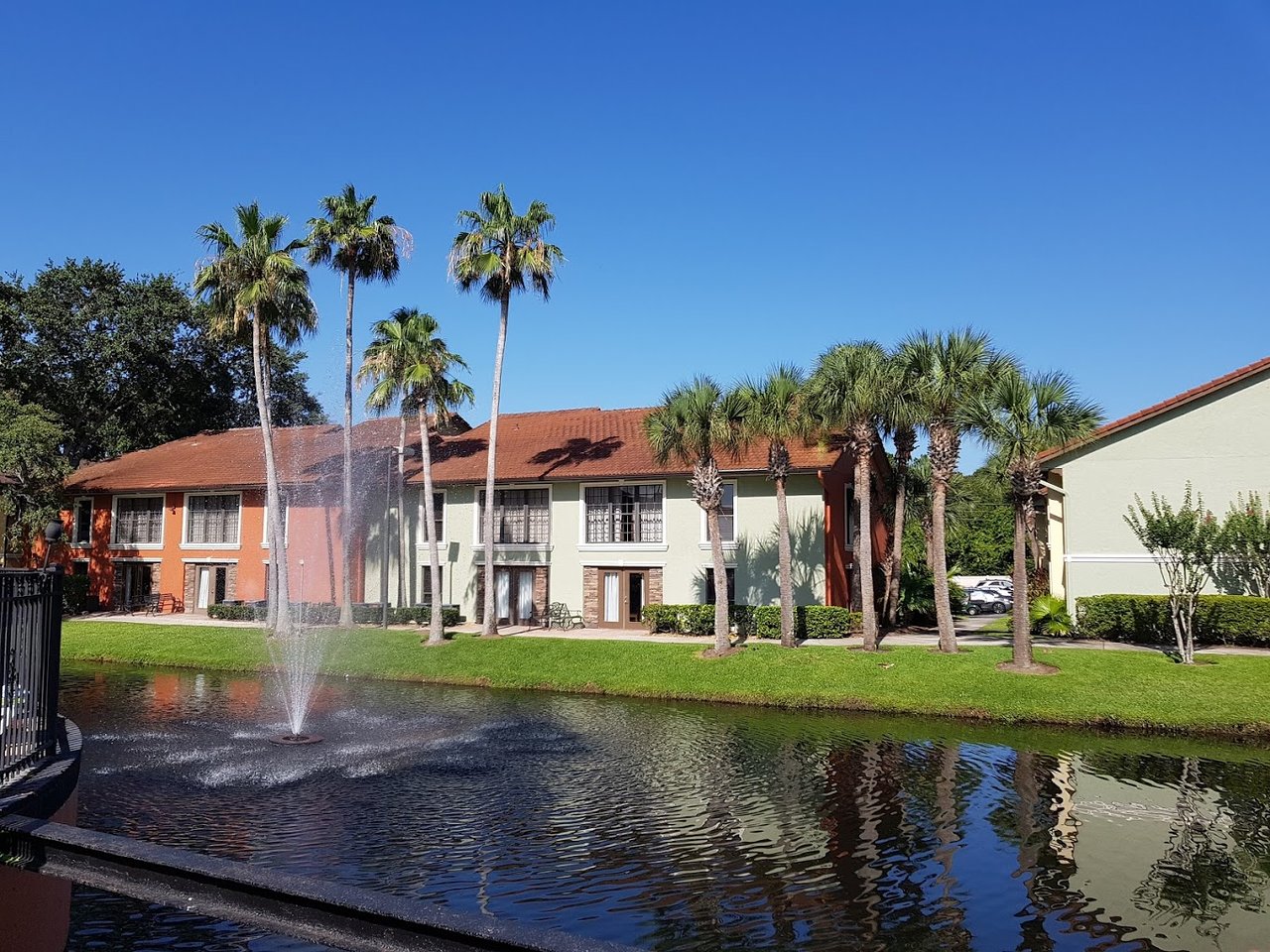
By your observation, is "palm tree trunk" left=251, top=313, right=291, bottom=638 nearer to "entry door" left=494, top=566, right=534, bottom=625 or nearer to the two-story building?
the two-story building

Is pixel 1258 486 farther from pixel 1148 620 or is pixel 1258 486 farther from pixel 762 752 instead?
pixel 762 752

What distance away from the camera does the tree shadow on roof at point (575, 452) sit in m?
36.3

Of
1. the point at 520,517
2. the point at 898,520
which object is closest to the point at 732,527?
A: the point at 898,520

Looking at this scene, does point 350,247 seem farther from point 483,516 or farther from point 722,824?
point 722,824

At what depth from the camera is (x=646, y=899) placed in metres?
9.57

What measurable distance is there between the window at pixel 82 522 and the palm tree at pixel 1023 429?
4190 cm

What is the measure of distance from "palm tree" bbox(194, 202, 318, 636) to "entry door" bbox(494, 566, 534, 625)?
8.07 meters

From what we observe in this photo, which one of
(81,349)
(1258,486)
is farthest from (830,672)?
(81,349)

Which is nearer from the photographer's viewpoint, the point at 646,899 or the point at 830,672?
the point at 646,899

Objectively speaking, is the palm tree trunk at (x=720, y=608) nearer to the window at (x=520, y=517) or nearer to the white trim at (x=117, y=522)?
the window at (x=520, y=517)

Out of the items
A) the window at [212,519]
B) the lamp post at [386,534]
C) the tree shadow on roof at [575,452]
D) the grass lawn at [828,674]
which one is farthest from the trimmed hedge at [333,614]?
the tree shadow on roof at [575,452]

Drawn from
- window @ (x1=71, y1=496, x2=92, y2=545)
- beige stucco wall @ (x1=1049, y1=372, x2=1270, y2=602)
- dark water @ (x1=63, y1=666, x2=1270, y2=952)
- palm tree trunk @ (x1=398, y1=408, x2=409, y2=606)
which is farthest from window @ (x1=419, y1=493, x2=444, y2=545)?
beige stucco wall @ (x1=1049, y1=372, x2=1270, y2=602)

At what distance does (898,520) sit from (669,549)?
8.72 meters

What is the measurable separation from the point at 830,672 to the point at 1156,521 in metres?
9.64
